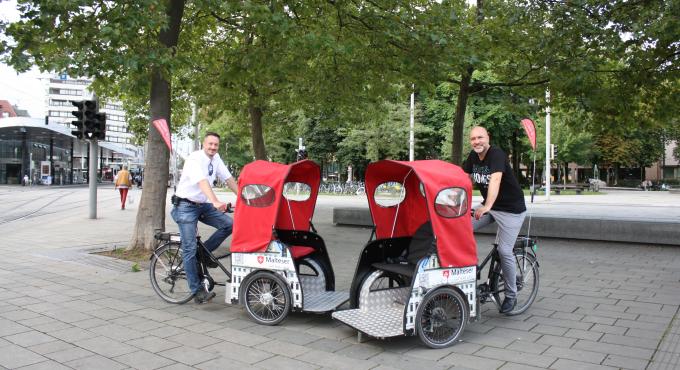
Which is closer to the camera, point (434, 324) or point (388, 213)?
point (434, 324)

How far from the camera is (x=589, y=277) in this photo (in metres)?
8.12

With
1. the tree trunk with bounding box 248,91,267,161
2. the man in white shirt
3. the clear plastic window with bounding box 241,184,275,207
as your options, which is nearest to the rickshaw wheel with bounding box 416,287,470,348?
the clear plastic window with bounding box 241,184,275,207

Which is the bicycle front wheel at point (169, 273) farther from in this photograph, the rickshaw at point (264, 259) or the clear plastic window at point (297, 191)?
the clear plastic window at point (297, 191)

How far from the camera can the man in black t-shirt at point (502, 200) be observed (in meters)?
5.50

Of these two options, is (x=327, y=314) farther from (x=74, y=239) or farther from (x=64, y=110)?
(x=64, y=110)

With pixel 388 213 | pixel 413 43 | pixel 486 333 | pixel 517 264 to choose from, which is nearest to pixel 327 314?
pixel 388 213

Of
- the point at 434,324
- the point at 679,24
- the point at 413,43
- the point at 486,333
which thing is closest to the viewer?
the point at 434,324

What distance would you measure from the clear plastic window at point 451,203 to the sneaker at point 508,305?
141 cm

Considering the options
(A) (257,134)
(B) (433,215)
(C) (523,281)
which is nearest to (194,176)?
(B) (433,215)

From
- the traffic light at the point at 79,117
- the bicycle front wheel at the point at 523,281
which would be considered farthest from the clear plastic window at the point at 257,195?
the traffic light at the point at 79,117

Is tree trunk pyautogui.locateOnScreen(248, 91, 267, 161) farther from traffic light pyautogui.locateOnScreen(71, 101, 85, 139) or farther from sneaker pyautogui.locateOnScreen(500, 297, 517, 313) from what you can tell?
sneaker pyautogui.locateOnScreen(500, 297, 517, 313)

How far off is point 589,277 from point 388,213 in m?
3.98

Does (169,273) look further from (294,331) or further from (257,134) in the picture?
(257,134)

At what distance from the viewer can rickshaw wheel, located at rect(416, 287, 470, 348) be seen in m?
4.70
